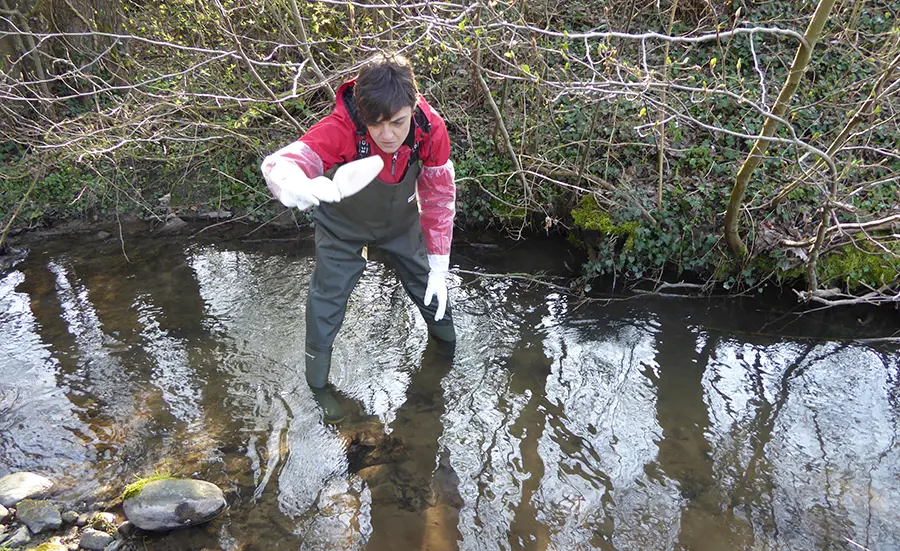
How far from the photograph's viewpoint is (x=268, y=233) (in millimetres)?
5406

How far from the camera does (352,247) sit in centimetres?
286

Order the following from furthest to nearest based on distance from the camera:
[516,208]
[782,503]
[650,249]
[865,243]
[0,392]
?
[516,208] < [650,249] < [865,243] < [0,392] < [782,503]

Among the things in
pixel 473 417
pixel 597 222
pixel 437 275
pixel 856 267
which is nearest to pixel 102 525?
pixel 473 417

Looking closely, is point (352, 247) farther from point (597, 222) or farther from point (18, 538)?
point (597, 222)

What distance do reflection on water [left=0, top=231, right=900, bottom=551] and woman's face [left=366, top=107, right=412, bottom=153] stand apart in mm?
1486

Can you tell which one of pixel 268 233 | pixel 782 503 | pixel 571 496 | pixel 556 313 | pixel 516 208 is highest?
pixel 516 208

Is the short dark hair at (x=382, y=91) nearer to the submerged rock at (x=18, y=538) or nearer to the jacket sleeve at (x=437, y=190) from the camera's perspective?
the jacket sleeve at (x=437, y=190)

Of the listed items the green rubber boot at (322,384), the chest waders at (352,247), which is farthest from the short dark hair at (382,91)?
the green rubber boot at (322,384)

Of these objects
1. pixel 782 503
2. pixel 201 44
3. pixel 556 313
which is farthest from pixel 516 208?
pixel 201 44

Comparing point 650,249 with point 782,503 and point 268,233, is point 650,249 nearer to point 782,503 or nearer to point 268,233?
point 782,503

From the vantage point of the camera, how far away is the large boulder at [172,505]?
7.83 feet

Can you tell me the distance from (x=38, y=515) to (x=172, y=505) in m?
0.57

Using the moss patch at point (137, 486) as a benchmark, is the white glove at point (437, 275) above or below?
above

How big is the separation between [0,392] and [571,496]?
3237 millimetres
